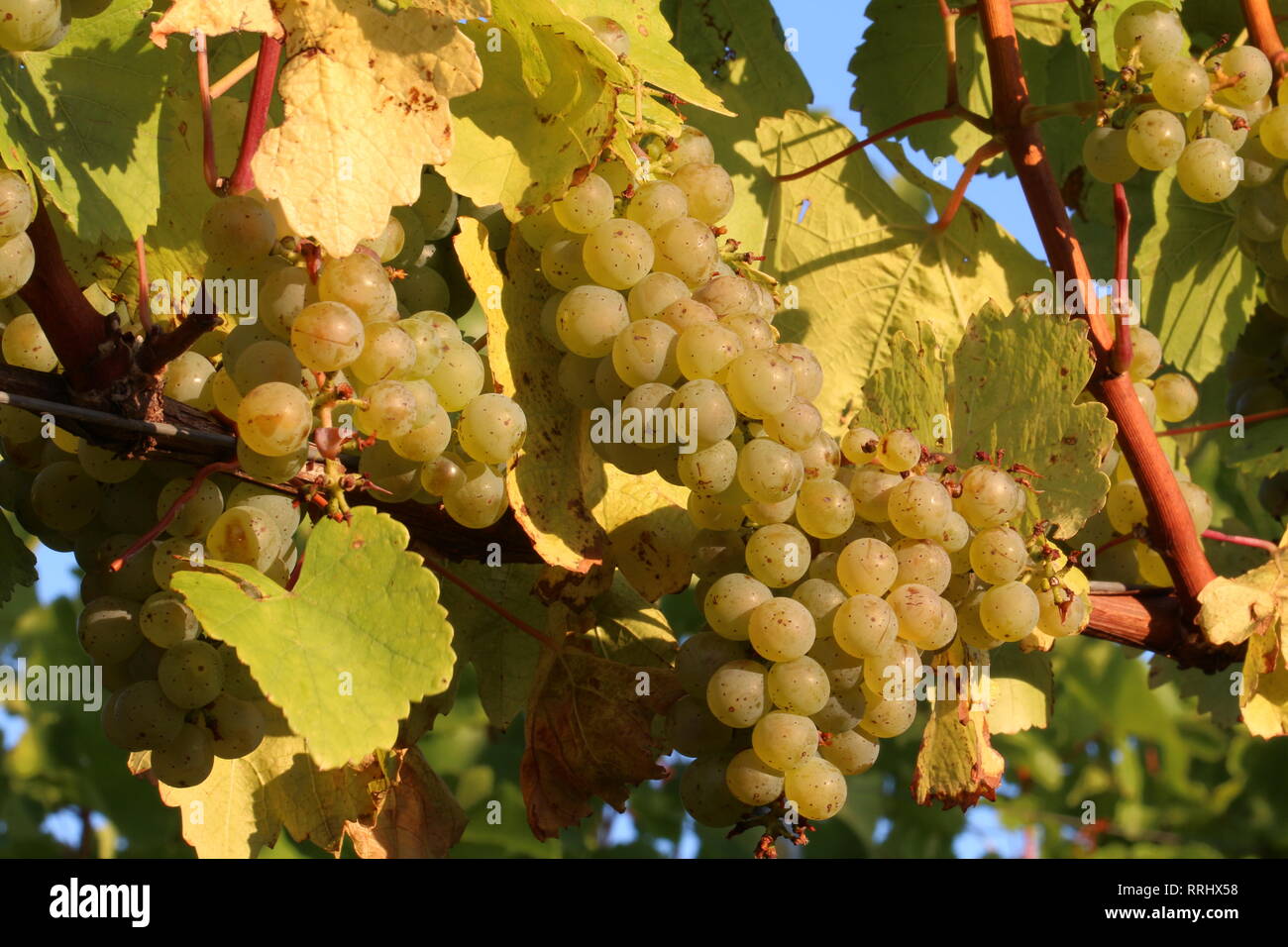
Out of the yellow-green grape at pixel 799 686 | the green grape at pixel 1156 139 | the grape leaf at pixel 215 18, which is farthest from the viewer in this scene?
the green grape at pixel 1156 139

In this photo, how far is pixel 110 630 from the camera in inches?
39.2

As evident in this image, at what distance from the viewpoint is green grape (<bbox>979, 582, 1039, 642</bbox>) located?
1095mm

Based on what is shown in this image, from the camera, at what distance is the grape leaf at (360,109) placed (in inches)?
34.4

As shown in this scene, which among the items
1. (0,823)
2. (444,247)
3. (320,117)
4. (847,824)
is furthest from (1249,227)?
(0,823)

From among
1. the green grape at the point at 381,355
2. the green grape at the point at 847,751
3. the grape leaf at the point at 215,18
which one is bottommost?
the green grape at the point at 847,751

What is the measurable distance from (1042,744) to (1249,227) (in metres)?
2.78

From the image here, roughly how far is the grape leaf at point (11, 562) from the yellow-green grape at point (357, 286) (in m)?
0.44

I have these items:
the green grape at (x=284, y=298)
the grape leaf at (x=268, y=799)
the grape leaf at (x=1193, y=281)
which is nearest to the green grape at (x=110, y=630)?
the grape leaf at (x=268, y=799)

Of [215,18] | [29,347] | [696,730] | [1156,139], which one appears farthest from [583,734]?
[1156,139]

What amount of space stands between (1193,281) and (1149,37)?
1.37 feet

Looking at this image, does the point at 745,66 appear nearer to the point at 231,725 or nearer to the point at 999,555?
the point at 999,555

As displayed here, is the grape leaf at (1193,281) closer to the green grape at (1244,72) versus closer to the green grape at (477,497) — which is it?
the green grape at (1244,72)

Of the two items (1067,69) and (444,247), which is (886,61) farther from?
(444,247)
